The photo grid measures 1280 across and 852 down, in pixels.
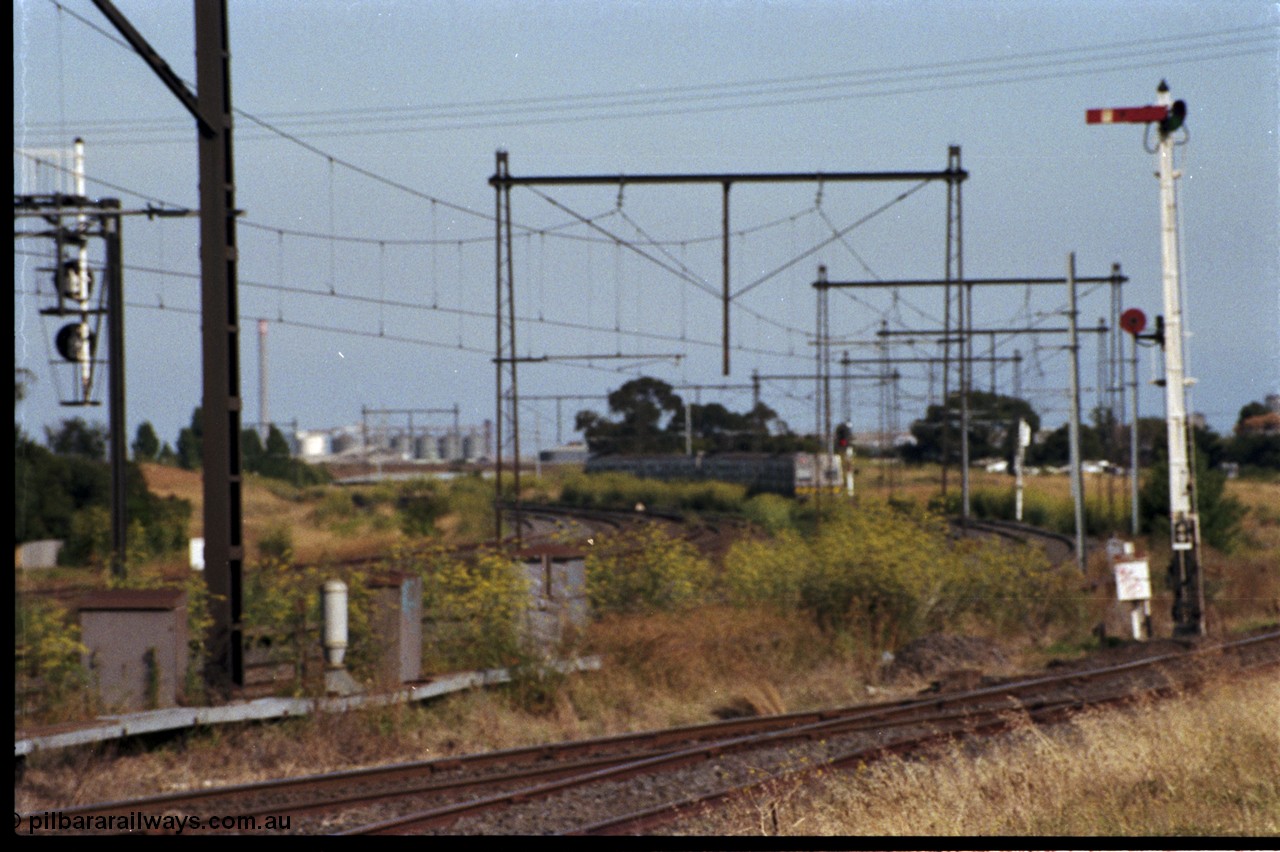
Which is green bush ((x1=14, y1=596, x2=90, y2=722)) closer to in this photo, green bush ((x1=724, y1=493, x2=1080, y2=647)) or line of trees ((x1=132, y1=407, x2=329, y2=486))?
green bush ((x1=724, y1=493, x2=1080, y2=647))

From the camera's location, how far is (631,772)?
11.1 metres

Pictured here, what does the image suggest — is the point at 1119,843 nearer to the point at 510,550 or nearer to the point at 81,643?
the point at 81,643

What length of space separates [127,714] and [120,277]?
1097 centimetres

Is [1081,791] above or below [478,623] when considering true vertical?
below

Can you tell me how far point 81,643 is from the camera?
12289 millimetres

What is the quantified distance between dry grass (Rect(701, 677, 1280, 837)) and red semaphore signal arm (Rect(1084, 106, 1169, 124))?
10.5 m

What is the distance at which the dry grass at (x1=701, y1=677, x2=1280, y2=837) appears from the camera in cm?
765

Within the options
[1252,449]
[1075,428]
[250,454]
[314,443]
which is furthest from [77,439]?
[314,443]

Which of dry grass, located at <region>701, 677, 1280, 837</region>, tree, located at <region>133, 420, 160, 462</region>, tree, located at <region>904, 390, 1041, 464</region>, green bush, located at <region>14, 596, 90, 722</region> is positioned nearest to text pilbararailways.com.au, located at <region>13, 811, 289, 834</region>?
green bush, located at <region>14, 596, 90, 722</region>

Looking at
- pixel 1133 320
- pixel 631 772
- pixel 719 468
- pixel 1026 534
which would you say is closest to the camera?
pixel 631 772

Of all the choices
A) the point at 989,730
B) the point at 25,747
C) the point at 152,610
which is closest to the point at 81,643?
the point at 152,610

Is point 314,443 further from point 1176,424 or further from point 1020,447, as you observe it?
point 1176,424

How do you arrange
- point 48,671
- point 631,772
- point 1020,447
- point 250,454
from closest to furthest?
point 631,772 < point 48,671 < point 1020,447 < point 250,454

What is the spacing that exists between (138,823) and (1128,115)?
1598 centimetres
